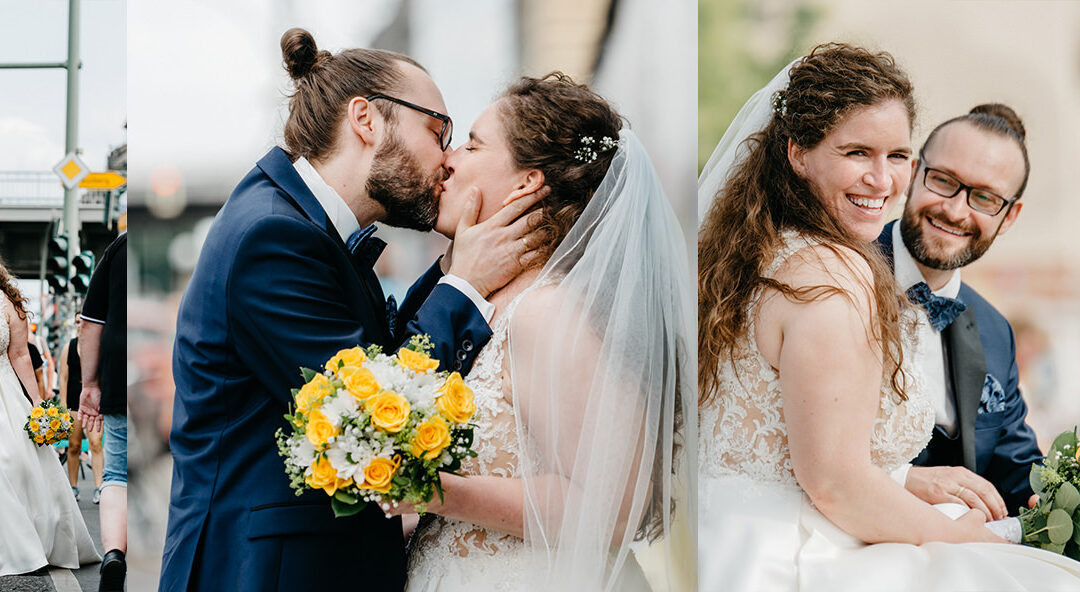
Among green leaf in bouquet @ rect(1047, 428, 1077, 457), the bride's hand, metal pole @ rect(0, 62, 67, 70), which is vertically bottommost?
the bride's hand

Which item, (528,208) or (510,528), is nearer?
(510,528)

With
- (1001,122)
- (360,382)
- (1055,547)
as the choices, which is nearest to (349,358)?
(360,382)

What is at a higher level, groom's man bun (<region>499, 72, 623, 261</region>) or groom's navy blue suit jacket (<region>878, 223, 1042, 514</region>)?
groom's man bun (<region>499, 72, 623, 261</region>)

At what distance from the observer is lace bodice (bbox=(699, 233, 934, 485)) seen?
2275 mm

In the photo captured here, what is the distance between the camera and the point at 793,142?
2.39 meters

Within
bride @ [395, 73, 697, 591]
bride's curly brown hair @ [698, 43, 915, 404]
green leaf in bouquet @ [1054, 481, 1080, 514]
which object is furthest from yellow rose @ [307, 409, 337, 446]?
green leaf in bouquet @ [1054, 481, 1080, 514]

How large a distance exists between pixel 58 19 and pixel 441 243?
5.43m

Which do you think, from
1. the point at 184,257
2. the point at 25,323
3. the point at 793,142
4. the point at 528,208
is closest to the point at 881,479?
the point at 793,142

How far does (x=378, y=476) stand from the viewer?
1972 millimetres

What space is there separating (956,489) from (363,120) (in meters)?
1.81

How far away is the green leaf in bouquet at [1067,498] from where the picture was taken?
7.39 ft

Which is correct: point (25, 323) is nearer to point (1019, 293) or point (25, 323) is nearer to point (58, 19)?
point (58, 19)

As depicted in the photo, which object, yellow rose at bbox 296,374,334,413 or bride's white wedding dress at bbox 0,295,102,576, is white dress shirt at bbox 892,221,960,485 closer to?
yellow rose at bbox 296,374,334,413

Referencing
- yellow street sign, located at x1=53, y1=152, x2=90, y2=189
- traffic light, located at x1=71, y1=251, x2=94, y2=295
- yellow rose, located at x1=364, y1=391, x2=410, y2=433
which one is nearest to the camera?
yellow rose, located at x1=364, y1=391, x2=410, y2=433
